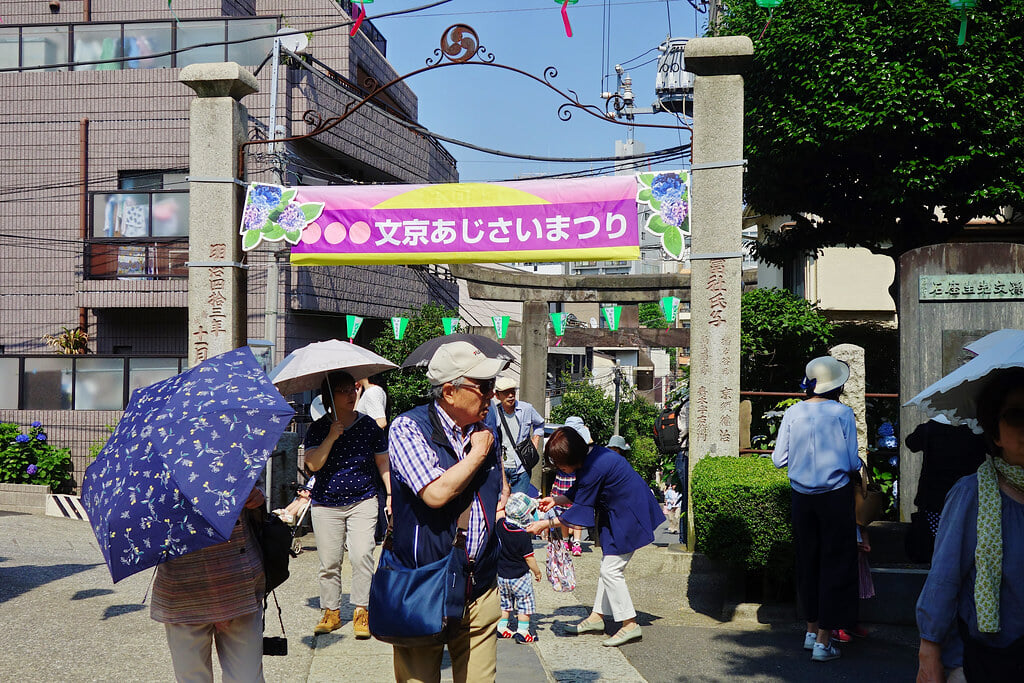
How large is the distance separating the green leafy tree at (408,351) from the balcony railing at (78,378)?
15.5 ft

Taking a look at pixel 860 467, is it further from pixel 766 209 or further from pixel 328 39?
pixel 328 39

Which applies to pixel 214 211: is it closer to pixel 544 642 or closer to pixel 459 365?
pixel 544 642

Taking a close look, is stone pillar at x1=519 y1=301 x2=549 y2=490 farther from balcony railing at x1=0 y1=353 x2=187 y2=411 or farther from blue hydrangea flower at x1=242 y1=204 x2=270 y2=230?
balcony railing at x1=0 y1=353 x2=187 y2=411

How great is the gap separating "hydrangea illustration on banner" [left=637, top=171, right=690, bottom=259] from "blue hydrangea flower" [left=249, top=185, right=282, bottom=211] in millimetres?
3514

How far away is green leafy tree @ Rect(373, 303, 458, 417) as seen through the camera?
20.1 m

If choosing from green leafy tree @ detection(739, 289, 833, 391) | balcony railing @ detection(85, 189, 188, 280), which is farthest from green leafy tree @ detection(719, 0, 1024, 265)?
balcony railing @ detection(85, 189, 188, 280)

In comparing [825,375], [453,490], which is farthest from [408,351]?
[453,490]

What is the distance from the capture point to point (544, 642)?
6371mm

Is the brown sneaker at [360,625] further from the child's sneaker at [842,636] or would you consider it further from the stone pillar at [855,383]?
the stone pillar at [855,383]

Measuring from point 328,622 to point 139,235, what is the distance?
44.7 ft

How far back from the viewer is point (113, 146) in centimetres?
1823

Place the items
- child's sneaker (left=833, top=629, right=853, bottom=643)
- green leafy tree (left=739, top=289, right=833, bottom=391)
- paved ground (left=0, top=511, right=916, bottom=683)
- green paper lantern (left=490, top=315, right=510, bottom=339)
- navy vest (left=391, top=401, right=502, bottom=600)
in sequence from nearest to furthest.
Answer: navy vest (left=391, top=401, right=502, bottom=600), paved ground (left=0, top=511, right=916, bottom=683), child's sneaker (left=833, top=629, right=853, bottom=643), green leafy tree (left=739, top=289, right=833, bottom=391), green paper lantern (left=490, top=315, right=510, bottom=339)

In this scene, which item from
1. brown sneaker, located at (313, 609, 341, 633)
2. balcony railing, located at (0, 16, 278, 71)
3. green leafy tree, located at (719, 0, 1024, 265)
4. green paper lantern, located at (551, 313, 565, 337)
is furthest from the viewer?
balcony railing, located at (0, 16, 278, 71)

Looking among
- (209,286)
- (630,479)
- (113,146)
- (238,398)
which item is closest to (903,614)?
(630,479)
